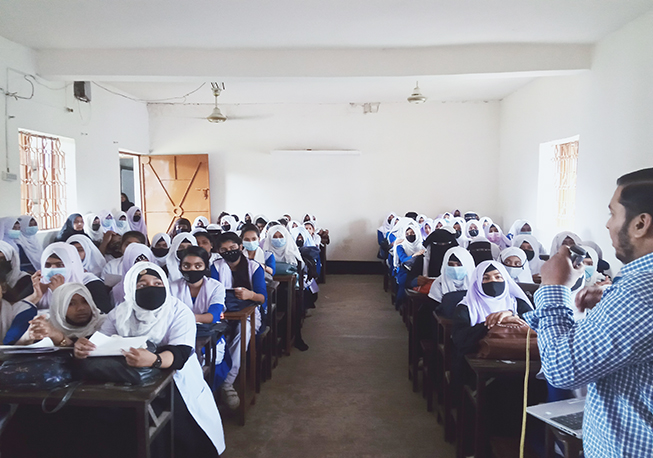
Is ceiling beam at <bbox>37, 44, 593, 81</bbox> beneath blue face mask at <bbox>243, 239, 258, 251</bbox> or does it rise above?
above

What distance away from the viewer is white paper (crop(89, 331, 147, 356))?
1.98 metres

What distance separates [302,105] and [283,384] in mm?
7184

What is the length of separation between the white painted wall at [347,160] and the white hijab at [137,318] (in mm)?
7762

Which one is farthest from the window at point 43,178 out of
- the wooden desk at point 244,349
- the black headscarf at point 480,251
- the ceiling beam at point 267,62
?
the black headscarf at point 480,251

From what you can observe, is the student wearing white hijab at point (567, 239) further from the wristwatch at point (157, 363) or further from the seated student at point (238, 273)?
the wristwatch at point (157, 363)

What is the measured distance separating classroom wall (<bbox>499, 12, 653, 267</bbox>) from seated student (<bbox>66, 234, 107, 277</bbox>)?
5.64 meters

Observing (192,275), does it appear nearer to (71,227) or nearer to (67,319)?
(67,319)

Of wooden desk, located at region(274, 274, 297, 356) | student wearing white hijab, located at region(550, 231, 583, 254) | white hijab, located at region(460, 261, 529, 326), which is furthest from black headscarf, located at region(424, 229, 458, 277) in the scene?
white hijab, located at region(460, 261, 529, 326)

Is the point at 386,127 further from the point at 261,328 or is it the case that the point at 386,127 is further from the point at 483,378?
the point at 483,378

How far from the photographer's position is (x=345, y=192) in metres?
10.0

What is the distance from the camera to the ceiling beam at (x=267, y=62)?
5660 mm

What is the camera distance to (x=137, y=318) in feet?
7.74

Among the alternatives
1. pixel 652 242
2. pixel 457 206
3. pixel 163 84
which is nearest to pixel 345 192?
pixel 457 206

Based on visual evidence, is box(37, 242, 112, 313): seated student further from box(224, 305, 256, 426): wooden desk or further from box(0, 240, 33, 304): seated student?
box(224, 305, 256, 426): wooden desk
